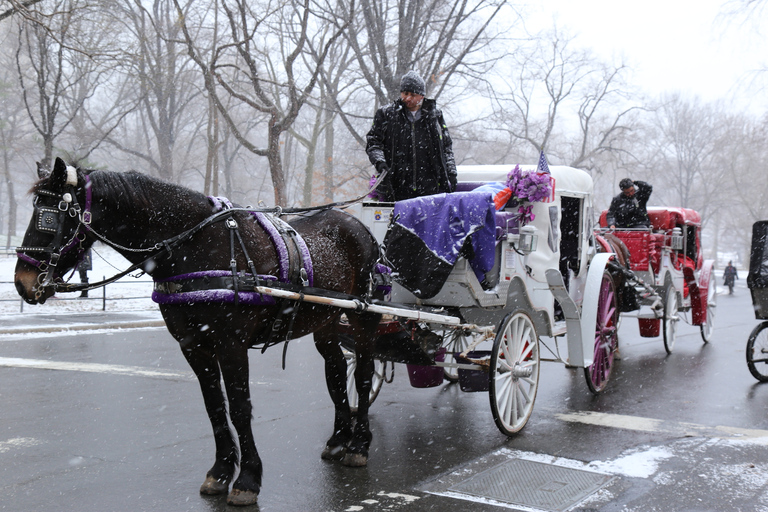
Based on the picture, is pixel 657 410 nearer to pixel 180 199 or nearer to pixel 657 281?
pixel 657 281

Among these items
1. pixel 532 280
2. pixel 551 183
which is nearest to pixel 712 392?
pixel 532 280

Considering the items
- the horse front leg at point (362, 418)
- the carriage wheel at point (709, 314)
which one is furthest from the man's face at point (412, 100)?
the carriage wheel at point (709, 314)

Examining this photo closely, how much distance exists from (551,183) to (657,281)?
5285 millimetres

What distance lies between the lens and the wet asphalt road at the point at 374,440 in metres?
4.46

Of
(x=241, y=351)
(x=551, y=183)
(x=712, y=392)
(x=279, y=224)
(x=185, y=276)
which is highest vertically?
(x=551, y=183)

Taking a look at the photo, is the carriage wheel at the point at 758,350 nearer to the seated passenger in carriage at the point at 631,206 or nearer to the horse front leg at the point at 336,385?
the seated passenger in carriage at the point at 631,206

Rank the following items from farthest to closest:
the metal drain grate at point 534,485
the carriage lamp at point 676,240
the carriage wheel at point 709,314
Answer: the carriage wheel at point 709,314
the carriage lamp at point 676,240
the metal drain grate at point 534,485

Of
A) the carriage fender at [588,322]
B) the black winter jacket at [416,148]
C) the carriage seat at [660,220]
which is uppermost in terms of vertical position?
the black winter jacket at [416,148]

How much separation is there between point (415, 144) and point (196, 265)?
2.86m

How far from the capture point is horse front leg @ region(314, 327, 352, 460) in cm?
549

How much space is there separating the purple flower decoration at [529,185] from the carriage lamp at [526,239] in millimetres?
337

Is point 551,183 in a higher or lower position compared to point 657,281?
higher

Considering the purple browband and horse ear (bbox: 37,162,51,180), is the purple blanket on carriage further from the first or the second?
horse ear (bbox: 37,162,51,180)

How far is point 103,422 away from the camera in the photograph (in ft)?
20.7
